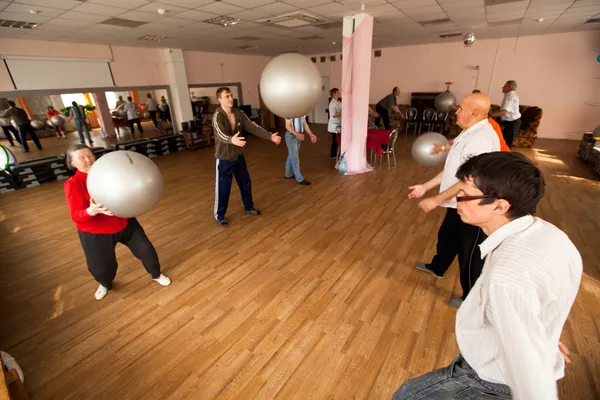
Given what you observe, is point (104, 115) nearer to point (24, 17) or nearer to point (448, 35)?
point (24, 17)

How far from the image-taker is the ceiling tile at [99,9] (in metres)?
3.86

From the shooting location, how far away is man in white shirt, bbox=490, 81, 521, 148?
16.6 feet

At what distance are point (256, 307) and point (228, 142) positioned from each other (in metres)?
1.79

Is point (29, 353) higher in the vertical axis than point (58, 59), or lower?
Answer: lower

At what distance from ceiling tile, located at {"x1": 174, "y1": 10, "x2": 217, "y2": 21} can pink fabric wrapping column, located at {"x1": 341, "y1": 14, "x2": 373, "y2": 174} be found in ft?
7.71

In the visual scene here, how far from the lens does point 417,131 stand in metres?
9.47

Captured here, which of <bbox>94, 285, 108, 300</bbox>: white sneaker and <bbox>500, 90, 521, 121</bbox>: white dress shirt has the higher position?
<bbox>500, 90, 521, 121</bbox>: white dress shirt

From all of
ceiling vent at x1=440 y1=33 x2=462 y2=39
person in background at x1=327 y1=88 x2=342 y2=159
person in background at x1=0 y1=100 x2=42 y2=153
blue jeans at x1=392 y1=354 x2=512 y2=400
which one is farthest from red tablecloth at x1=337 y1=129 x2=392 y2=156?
person in background at x1=0 y1=100 x2=42 y2=153

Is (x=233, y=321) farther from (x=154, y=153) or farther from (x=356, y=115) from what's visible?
(x=154, y=153)

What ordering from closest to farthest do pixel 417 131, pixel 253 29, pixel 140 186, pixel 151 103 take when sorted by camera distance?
pixel 140 186
pixel 253 29
pixel 417 131
pixel 151 103

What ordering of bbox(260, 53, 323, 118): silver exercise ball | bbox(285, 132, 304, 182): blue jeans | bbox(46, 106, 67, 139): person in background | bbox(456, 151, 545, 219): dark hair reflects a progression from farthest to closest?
bbox(46, 106, 67, 139): person in background, bbox(285, 132, 304, 182): blue jeans, bbox(260, 53, 323, 118): silver exercise ball, bbox(456, 151, 545, 219): dark hair

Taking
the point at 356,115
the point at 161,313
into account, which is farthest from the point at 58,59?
the point at 161,313

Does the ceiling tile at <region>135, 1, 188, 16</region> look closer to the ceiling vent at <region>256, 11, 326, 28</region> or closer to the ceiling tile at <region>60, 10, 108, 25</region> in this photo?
the ceiling tile at <region>60, 10, 108, 25</region>

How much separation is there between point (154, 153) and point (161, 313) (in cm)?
656
